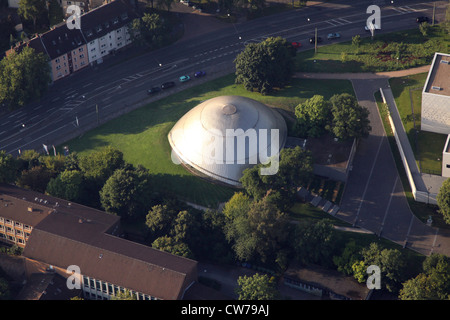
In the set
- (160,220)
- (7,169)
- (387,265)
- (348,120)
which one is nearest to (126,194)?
(160,220)

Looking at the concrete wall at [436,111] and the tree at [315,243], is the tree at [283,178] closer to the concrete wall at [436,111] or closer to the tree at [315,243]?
the tree at [315,243]

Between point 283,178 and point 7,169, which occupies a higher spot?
point 7,169

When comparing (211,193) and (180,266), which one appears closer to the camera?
(180,266)

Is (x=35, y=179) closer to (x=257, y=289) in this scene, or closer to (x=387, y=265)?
(x=257, y=289)

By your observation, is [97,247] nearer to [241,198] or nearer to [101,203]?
[101,203]

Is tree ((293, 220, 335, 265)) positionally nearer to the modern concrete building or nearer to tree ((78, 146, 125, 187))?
the modern concrete building

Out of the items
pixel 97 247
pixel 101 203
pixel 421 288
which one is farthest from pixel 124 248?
pixel 421 288

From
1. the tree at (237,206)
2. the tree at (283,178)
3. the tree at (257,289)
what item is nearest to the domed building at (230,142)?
the tree at (283,178)
